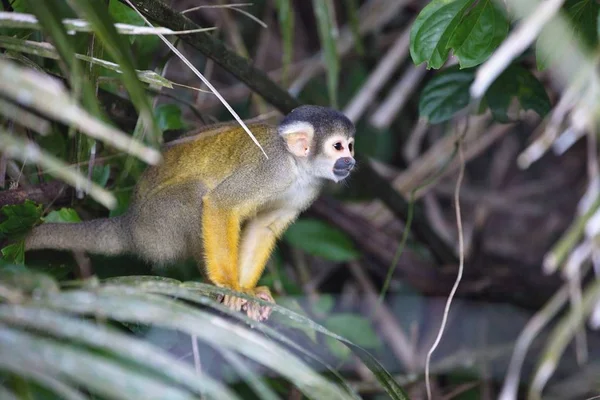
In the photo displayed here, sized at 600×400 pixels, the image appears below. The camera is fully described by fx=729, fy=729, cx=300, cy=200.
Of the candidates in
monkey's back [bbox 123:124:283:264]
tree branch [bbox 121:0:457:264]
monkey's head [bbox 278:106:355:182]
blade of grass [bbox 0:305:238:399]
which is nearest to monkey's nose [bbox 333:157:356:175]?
monkey's head [bbox 278:106:355:182]

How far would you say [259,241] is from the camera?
3.18 metres

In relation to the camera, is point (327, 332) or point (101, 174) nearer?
point (327, 332)

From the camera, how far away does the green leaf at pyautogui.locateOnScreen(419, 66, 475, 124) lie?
3.05 metres

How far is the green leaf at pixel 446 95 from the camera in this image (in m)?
Answer: 3.05

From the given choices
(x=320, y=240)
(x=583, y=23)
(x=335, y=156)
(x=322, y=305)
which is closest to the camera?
(x=583, y=23)

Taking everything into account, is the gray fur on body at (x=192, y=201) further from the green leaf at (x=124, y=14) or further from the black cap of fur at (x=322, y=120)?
the green leaf at (x=124, y=14)

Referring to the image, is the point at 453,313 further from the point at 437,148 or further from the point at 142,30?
the point at 142,30

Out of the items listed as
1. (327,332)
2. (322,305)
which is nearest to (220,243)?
(327,332)

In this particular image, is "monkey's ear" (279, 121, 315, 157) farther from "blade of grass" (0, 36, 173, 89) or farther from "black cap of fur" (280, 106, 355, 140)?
"blade of grass" (0, 36, 173, 89)

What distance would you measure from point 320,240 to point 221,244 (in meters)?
1.16

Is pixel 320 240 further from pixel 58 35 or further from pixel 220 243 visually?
pixel 58 35

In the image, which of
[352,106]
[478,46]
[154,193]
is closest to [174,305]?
[478,46]

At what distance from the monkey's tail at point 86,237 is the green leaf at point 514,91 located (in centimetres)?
153

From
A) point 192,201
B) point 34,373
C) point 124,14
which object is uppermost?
point 124,14
